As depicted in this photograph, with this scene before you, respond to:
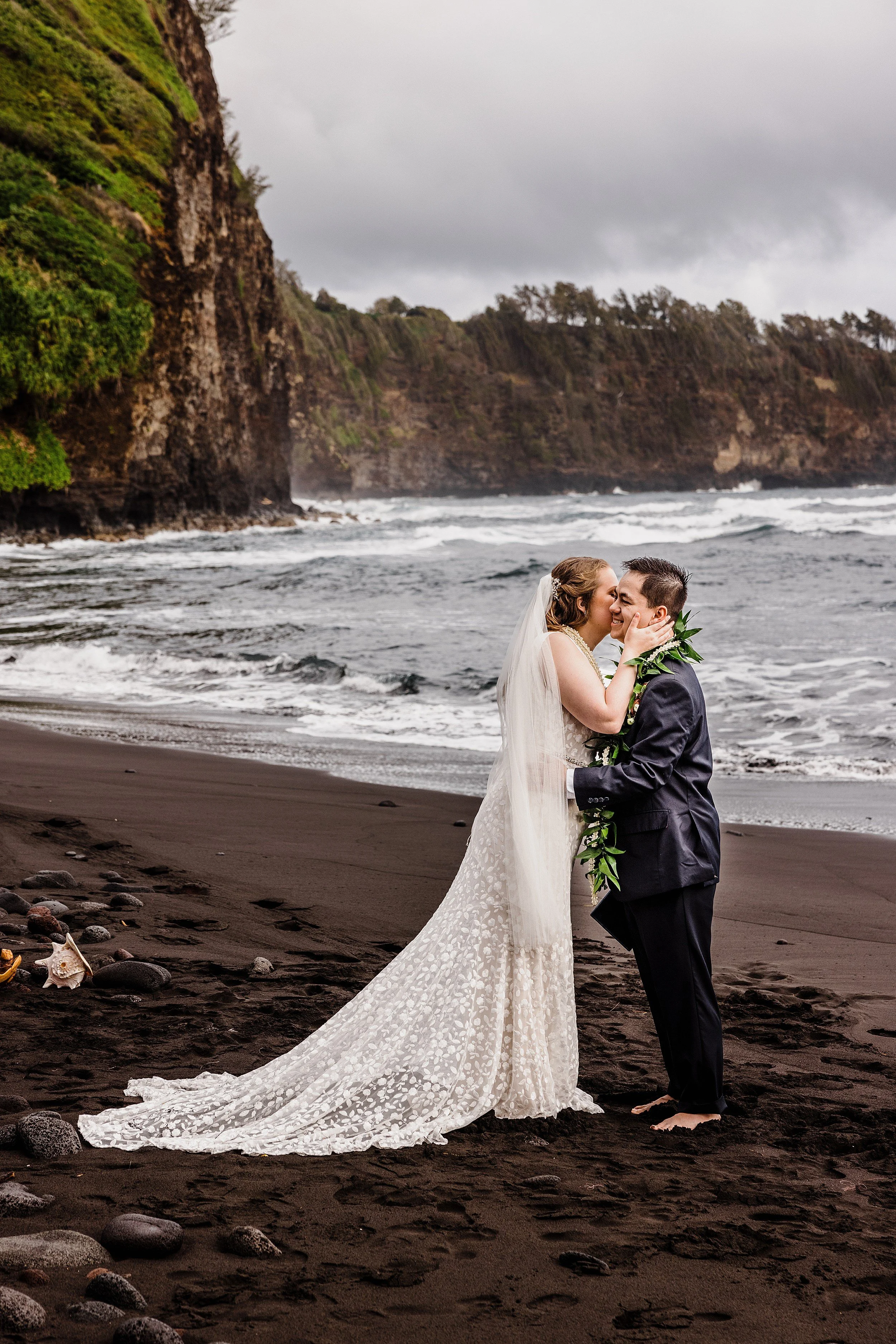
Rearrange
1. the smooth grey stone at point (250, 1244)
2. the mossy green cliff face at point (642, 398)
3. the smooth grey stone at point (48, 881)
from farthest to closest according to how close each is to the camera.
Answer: the mossy green cliff face at point (642, 398), the smooth grey stone at point (48, 881), the smooth grey stone at point (250, 1244)

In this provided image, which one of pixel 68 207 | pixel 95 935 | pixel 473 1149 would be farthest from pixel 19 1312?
pixel 68 207

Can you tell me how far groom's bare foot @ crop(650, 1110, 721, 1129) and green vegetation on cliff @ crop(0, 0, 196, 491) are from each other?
31659 mm

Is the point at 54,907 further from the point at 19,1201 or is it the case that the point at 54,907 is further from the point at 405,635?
the point at 405,635

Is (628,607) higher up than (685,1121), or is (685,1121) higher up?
(628,607)

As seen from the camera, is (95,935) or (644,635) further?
(95,935)

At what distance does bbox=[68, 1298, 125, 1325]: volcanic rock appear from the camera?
189cm

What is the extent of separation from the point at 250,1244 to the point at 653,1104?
1478 mm

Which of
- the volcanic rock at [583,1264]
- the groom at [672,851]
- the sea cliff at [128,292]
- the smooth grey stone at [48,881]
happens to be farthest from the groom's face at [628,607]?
the sea cliff at [128,292]

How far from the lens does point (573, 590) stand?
10.7ft

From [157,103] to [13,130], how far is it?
644cm

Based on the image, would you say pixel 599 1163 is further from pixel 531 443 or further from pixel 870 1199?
pixel 531 443

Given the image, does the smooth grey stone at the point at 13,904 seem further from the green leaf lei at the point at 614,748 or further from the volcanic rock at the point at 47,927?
the green leaf lei at the point at 614,748

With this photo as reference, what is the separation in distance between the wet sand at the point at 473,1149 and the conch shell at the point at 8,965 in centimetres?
13

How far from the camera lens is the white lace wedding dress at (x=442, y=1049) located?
9.73 feet
